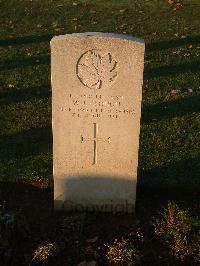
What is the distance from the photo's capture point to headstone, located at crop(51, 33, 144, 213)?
498cm

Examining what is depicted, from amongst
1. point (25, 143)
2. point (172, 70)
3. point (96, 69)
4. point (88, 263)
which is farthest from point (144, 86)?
point (88, 263)

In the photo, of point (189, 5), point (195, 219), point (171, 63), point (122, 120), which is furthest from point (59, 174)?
point (189, 5)

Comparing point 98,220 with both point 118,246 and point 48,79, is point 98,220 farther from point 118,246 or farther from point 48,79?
point 48,79

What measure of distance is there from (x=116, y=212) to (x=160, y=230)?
61 centimetres

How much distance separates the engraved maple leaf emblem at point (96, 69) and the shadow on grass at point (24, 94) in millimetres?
4022

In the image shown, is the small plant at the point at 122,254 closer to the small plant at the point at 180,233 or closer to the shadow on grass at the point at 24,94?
the small plant at the point at 180,233

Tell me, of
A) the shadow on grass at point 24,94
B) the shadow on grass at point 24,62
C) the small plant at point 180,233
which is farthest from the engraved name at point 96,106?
the shadow on grass at point 24,62

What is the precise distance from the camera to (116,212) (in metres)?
5.91

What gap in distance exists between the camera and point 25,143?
7.59 metres

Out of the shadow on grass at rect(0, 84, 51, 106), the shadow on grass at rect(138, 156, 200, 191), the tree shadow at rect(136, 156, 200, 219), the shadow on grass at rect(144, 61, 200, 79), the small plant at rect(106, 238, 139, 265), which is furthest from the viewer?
the shadow on grass at rect(144, 61, 200, 79)

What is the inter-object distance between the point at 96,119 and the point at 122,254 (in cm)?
146

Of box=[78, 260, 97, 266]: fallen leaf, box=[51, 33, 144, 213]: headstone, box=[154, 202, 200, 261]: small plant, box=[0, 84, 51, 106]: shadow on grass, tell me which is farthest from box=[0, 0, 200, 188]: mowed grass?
box=[78, 260, 97, 266]: fallen leaf

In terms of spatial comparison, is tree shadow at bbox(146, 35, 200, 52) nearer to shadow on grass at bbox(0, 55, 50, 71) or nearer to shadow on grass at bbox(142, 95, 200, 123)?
shadow on grass at bbox(0, 55, 50, 71)

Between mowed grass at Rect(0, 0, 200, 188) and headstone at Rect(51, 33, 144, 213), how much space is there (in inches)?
33.4
